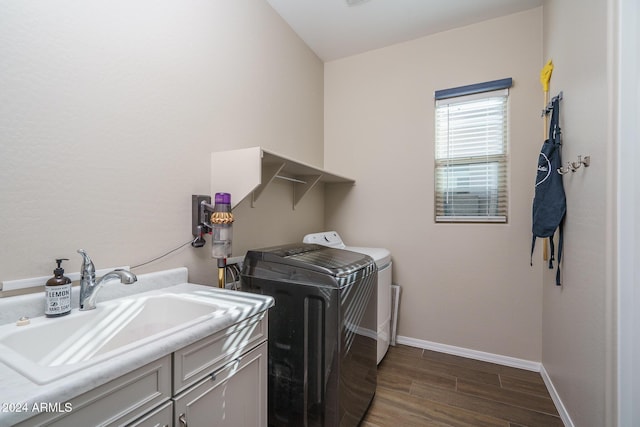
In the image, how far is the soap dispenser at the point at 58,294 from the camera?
3.05ft

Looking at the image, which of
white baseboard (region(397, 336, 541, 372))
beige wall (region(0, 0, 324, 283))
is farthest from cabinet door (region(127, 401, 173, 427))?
white baseboard (region(397, 336, 541, 372))

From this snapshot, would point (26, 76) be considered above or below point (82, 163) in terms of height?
above

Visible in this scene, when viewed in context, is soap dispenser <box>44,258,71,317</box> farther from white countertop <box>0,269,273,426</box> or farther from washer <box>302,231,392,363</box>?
washer <box>302,231,392,363</box>

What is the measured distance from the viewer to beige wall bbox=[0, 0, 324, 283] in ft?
3.11

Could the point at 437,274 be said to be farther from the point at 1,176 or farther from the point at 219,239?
the point at 1,176

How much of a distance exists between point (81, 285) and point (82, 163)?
478 mm

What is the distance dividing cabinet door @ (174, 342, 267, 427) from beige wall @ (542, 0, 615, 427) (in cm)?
147

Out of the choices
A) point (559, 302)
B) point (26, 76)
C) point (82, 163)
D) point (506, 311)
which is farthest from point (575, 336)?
point (26, 76)

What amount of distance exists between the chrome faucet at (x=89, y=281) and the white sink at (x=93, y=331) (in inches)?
1.3

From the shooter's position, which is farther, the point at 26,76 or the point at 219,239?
the point at 219,239

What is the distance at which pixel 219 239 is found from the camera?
148 centimetres

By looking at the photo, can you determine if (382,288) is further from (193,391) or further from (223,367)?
(193,391)

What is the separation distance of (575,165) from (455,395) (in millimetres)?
1655

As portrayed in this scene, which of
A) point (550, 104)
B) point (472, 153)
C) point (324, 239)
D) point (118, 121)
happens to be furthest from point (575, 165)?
point (118, 121)
